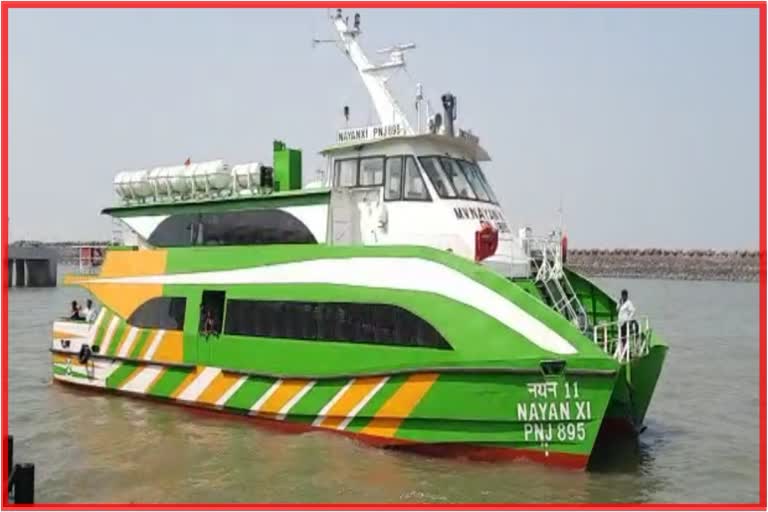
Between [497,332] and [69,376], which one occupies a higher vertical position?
[497,332]

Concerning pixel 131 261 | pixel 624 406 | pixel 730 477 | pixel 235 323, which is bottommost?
pixel 730 477

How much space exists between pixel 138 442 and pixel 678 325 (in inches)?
796

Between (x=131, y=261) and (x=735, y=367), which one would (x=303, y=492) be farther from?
(x=735, y=367)

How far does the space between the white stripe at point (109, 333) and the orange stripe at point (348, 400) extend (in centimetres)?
427

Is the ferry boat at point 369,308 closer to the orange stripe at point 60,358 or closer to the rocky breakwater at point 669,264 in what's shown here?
the orange stripe at point 60,358

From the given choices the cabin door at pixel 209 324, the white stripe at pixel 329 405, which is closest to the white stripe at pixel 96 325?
the cabin door at pixel 209 324

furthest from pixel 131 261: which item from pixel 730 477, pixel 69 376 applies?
pixel 730 477

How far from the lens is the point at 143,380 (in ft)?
37.4

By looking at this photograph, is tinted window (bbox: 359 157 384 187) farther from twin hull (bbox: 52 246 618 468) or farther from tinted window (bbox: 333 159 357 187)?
twin hull (bbox: 52 246 618 468)

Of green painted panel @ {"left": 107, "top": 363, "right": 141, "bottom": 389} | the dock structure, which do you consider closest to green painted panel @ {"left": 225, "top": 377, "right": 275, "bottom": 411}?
green painted panel @ {"left": 107, "top": 363, "right": 141, "bottom": 389}

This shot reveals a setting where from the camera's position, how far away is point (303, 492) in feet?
25.8

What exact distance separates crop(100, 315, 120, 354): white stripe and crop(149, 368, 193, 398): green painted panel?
1.29 m

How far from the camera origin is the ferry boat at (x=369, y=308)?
26.7 feet

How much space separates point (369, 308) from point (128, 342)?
4.53m
